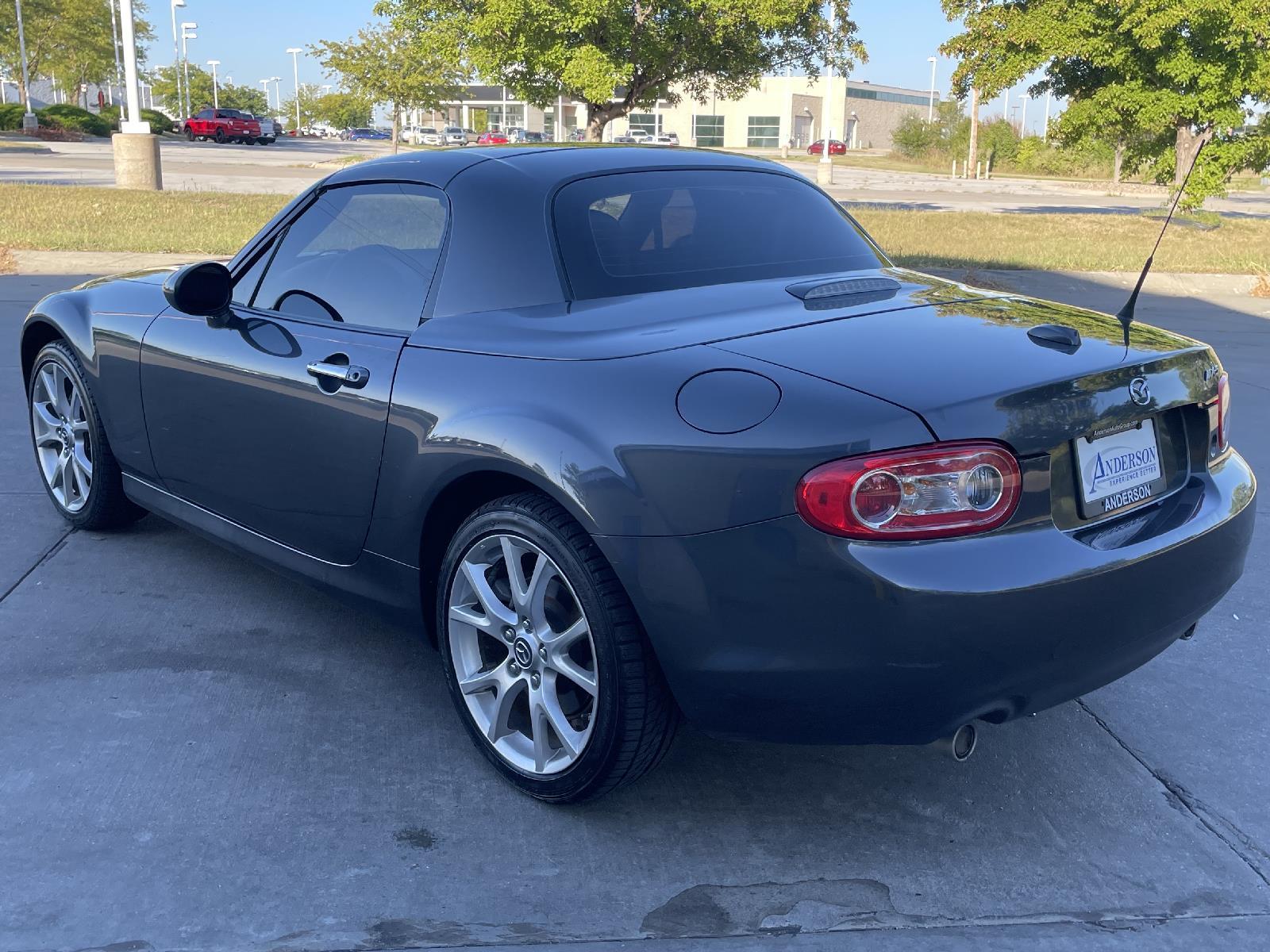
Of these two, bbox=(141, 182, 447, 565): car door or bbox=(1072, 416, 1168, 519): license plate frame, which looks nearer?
bbox=(1072, 416, 1168, 519): license plate frame

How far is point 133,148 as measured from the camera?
69.4 feet

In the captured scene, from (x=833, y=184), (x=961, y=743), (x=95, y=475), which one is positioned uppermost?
(x=961, y=743)

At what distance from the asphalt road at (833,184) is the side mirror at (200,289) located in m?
20.3

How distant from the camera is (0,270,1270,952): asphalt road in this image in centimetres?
254

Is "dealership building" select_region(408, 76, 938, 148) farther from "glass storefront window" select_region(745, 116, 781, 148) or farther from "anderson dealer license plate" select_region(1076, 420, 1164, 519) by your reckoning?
"anderson dealer license plate" select_region(1076, 420, 1164, 519)

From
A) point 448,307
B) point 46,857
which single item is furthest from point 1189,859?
point 46,857

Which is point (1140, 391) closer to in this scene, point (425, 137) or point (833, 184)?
point (833, 184)

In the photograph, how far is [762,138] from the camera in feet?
348

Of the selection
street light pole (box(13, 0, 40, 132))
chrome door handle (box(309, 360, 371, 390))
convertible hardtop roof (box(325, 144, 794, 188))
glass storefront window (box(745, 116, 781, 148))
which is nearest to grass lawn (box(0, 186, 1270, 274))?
convertible hardtop roof (box(325, 144, 794, 188))

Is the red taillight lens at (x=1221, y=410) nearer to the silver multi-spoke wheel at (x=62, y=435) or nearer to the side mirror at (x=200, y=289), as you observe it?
the side mirror at (x=200, y=289)

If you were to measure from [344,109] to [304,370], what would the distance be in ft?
265

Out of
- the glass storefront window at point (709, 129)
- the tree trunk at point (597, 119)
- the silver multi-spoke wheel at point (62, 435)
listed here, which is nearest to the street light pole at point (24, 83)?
the tree trunk at point (597, 119)

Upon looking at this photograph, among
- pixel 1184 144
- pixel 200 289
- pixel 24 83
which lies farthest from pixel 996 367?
pixel 24 83

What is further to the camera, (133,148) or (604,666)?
(133,148)
